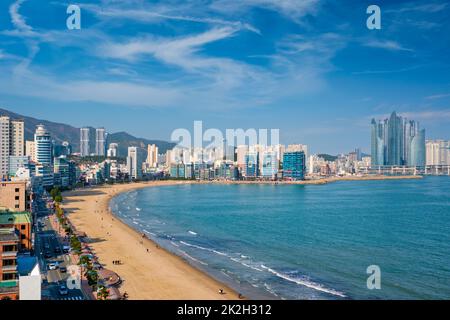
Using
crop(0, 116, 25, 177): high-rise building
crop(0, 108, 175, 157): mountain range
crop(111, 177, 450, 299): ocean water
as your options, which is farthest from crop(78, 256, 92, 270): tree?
crop(0, 108, 175, 157): mountain range

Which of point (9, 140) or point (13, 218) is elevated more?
point (9, 140)

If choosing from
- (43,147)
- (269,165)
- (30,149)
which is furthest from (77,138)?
(43,147)

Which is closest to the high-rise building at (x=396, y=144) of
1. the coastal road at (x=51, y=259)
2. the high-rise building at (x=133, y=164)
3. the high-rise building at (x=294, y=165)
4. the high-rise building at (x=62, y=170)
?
the high-rise building at (x=294, y=165)

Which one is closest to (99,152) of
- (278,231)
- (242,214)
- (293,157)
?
(293,157)

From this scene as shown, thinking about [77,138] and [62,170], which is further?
[77,138]

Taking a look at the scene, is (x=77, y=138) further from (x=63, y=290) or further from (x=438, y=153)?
(x=63, y=290)

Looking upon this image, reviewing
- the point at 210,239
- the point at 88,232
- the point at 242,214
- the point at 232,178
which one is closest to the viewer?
the point at 210,239
